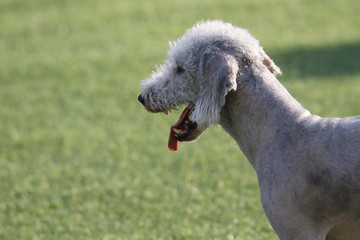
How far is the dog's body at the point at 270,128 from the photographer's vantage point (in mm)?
3361

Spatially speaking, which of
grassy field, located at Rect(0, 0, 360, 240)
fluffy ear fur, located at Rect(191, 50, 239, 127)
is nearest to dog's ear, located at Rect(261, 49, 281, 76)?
fluffy ear fur, located at Rect(191, 50, 239, 127)

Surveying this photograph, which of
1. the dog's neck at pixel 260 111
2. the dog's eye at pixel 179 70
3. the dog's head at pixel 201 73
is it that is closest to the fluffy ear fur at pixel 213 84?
the dog's head at pixel 201 73

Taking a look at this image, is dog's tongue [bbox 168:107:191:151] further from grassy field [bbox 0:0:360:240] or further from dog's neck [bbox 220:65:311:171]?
grassy field [bbox 0:0:360:240]

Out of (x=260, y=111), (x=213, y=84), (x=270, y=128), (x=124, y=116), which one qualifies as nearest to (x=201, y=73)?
(x=213, y=84)

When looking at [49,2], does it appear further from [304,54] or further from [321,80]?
[321,80]

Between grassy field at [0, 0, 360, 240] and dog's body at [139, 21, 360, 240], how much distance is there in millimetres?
1931

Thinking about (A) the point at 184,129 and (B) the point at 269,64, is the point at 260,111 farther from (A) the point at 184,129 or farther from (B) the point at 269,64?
(A) the point at 184,129

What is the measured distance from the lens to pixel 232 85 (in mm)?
3494

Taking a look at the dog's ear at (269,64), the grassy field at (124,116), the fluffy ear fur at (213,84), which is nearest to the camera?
the fluffy ear fur at (213,84)

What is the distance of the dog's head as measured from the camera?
3619mm

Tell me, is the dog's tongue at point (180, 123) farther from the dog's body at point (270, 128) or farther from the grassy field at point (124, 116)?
the grassy field at point (124, 116)

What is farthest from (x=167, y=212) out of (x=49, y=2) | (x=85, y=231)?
(x=49, y=2)

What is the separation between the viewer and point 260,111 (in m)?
3.63

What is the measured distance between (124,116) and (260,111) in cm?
580
